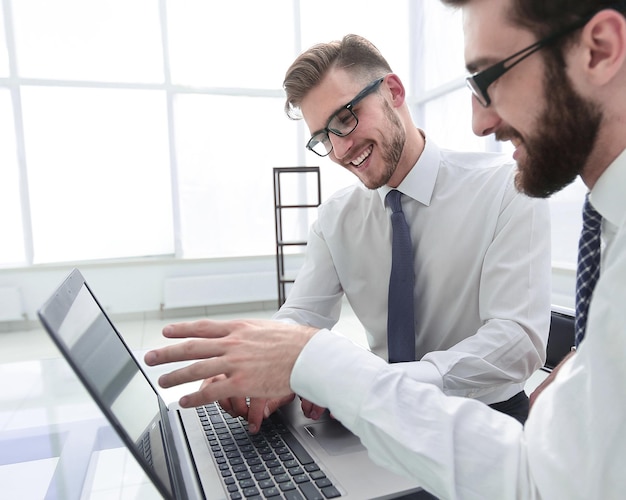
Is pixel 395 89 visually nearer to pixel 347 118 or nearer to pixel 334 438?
pixel 347 118

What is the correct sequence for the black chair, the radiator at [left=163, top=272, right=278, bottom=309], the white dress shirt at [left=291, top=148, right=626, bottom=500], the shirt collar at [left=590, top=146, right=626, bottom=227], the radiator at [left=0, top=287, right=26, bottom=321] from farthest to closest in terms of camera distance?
the radiator at [left=163, top=272, right=278, bottom=309] → the radiator at [left=0, top=287, right=26, bottom=321] → the black chair → the shirt collar at [left=590, top=146, right=626, bottom=227] → the white dress shirt at [left=291, top=148, right=626, bottom=500]

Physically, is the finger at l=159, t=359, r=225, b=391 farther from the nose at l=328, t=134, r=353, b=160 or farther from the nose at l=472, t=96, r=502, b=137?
the nose at l=328, t=134, r=353, b=160

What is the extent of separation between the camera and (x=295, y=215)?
5.34 meters

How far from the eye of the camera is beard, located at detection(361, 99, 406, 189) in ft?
4.21

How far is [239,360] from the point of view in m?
0.62

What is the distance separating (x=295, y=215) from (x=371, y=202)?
3.99 m

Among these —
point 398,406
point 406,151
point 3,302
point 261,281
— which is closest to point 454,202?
point 406,151

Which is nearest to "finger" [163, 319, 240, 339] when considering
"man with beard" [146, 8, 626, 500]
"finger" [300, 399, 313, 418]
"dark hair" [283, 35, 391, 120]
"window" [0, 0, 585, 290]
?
"man with beard" [146, 8, 626, 500]

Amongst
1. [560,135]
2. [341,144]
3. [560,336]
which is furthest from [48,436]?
[560,336]

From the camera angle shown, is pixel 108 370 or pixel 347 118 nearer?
pixel 108 370

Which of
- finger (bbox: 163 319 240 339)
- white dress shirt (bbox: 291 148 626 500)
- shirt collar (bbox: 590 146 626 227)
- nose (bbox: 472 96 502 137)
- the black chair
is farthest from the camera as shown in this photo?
the black chair

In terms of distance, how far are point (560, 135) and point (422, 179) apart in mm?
703

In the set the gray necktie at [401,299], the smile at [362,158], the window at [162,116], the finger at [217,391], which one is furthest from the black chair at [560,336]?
the window at [162,116]

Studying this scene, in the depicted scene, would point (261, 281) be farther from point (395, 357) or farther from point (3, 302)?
point (395, 357)
